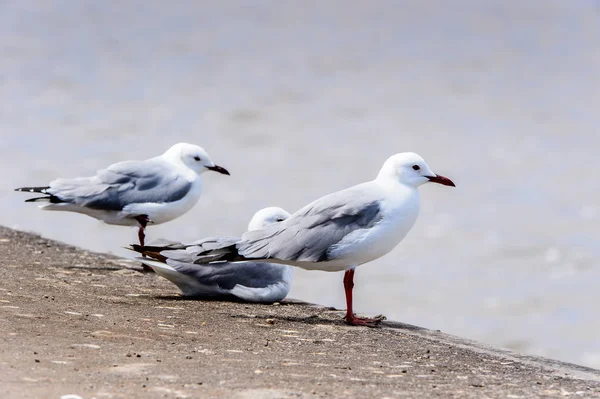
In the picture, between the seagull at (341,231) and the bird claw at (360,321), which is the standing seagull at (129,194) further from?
the bird claw at (360,321)

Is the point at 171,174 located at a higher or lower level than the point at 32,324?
higher

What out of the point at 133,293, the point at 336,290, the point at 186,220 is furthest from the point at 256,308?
the point at 186,220

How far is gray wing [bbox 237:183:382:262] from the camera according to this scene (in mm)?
5887

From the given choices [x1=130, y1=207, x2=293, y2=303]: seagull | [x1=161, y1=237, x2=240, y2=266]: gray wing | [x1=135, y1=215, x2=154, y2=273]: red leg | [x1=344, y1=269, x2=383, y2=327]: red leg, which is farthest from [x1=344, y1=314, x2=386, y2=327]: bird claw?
[x1=135, y1=215, x2=154, y2=273]: red leg

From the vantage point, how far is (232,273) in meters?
6.51

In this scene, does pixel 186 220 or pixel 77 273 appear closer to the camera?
pixel 77 273

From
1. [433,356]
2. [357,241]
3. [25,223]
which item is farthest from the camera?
[25,223]

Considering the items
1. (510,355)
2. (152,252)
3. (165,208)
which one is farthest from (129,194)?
(510,355)

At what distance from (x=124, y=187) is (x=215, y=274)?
64.1 inches

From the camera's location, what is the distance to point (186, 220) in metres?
13.4

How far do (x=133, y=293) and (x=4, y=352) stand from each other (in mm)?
2277

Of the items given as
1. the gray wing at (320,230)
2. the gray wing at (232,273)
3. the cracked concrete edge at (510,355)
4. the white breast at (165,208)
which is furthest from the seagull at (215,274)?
the white breast at (165,208)

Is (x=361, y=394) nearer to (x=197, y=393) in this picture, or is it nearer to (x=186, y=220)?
(x=197, y=393)

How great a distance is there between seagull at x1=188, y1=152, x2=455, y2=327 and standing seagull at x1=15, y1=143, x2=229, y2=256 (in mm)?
1801
